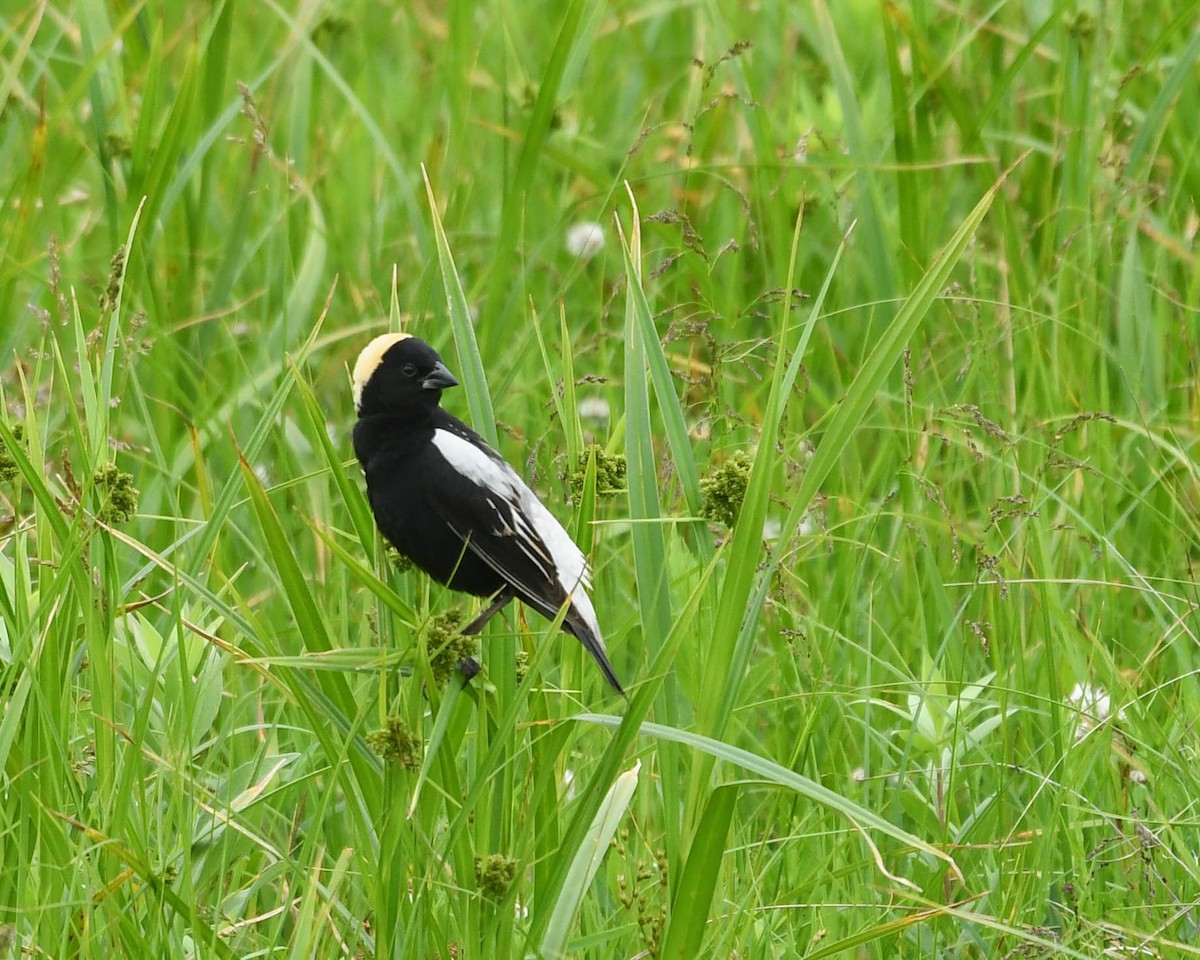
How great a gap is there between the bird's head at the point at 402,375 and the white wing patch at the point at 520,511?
0.10 metres

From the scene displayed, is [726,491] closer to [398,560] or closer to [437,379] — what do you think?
[398,560]

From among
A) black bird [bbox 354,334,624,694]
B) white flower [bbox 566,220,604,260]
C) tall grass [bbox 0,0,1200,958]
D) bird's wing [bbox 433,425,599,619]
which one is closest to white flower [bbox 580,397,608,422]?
tall grass [bbox 0,0,1200,958]

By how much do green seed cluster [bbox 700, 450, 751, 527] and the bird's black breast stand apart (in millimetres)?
608

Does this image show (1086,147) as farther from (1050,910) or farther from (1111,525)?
(1050,910)

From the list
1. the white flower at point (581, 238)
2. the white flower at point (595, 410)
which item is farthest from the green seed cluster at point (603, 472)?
the white flower at point (581, 238)

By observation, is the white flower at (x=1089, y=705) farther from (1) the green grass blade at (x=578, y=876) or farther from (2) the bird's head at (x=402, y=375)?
(2) the bird's head at (x=402, y=375)

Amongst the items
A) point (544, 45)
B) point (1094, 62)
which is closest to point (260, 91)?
point (544, 45)

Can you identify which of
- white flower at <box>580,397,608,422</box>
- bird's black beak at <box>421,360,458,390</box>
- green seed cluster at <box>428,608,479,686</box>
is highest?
bird's black beak at <box>421,360,458,390</box>

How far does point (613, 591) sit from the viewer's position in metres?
3.59

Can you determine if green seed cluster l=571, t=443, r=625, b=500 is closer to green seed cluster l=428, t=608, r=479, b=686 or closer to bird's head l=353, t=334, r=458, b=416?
green seed cluster l=428, t=608, r=479, b=686

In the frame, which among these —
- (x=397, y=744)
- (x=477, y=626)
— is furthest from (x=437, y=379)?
(x=397, y=744)

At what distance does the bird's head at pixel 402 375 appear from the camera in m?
2.87

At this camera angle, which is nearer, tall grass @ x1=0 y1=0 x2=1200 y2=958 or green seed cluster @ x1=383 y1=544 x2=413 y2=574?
tall grass @ x1=0 y1=0 x2=1200 y2=958

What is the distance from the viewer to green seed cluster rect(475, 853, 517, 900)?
2008mm
